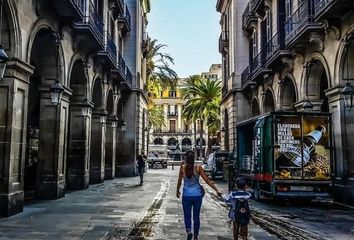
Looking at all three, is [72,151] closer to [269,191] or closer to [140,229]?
[269,191]

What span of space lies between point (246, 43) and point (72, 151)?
17.7 meters

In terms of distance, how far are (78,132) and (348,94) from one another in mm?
11346

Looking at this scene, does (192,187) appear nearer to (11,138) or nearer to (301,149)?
(11,138)

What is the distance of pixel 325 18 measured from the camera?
14.9 meters

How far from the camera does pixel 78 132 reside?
1912cm

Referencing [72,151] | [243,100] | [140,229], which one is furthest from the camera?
[243,100]

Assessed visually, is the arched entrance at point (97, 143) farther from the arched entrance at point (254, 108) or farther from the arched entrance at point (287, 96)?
the arched entrance at point (254, 108)

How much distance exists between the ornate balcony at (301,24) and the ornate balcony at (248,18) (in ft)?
25.9

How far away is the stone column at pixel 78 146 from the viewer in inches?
751

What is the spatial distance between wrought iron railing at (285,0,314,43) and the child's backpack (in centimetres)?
1123

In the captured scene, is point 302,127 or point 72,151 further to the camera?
point 72,151

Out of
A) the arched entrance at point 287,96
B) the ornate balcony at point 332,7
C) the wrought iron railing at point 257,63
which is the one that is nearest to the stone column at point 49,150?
the ornate balcony at point 332,7

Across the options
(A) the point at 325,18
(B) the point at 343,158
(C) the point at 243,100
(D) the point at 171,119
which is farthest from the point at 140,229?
(D) the point at 171,119

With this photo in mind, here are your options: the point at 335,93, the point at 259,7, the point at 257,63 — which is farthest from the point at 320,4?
the point at 259,7
